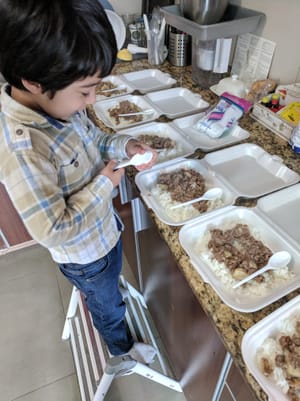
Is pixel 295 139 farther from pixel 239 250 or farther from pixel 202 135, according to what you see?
pixel 239 250

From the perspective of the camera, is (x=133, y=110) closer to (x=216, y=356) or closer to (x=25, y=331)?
(x=216, y=356)

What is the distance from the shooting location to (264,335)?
1.71 feet

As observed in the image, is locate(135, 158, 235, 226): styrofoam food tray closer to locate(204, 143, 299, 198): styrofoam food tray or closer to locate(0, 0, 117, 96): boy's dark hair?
locate(204, 143, 299, 198): styrofoam food tray

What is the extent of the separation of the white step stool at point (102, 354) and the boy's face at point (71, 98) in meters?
0.81

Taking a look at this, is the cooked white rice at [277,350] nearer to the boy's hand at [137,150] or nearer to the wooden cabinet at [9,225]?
the boy's hand at [137,150]

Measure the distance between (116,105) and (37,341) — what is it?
3.64 feet

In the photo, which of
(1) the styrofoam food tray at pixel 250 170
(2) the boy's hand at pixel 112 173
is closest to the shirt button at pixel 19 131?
(2) the boy's hand at pixel 112 173

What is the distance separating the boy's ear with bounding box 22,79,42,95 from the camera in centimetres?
50

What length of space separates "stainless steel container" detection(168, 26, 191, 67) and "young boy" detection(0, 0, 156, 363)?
94 cm

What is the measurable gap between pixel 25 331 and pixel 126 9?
5.81 ft

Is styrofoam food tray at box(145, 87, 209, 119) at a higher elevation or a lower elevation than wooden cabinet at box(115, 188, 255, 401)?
higher

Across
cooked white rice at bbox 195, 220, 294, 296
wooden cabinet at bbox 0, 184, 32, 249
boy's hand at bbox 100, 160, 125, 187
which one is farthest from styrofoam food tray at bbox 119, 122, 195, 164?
wooden cabinet at bbox 0, 184, 32, 249

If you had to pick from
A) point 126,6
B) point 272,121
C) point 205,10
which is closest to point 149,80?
point 205,10

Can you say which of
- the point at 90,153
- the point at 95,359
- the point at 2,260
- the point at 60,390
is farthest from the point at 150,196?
the point at 2,260
